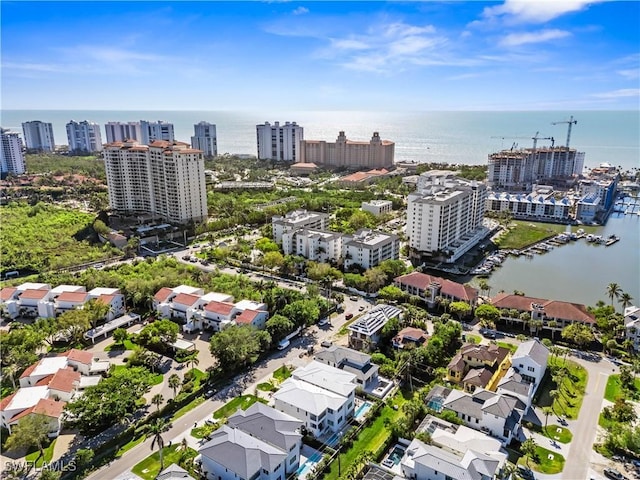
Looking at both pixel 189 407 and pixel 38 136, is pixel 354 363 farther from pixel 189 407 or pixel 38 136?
pixel 38 136

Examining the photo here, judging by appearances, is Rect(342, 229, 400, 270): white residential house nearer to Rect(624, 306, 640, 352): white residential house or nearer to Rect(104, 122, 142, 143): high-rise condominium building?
Rect(624, 306, 640, 352): white residential house

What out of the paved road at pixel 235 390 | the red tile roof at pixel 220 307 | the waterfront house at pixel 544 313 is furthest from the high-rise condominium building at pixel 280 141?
the waterfront house at pixel 544 313

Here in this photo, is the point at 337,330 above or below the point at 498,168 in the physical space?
below

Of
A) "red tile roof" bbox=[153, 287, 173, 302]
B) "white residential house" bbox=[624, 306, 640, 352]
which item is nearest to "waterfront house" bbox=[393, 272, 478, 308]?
"white residential house" bbox=[624, 306, 640, 352]

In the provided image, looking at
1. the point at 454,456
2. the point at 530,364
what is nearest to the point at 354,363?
the point at 454,456

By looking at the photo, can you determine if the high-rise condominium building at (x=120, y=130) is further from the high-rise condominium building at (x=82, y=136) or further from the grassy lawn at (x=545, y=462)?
the grassy lawn at (x=545, y=462)

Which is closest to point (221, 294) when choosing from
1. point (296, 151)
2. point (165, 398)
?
point (165, 398)

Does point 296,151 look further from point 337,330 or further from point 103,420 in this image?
point 103,420

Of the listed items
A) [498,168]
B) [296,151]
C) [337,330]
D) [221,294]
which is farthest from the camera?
[296,151]
